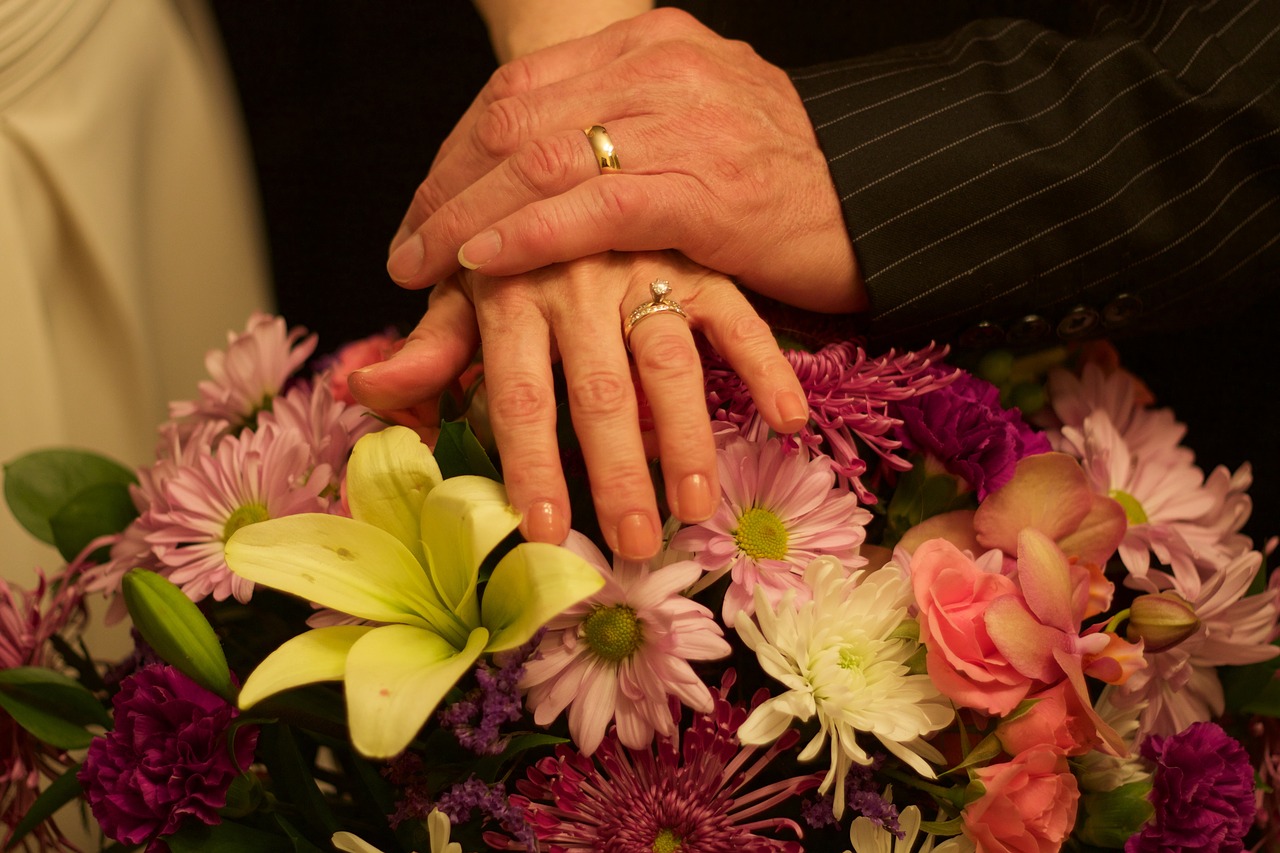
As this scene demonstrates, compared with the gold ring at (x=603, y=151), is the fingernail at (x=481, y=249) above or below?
below

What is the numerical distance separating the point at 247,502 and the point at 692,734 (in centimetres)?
27

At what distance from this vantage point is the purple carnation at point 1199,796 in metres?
0.46

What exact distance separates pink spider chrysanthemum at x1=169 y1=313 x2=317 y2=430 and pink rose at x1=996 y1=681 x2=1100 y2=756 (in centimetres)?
49

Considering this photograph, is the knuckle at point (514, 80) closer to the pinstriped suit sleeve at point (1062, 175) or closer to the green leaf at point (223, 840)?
the pinstriped suit sleeve at point (1062, 175)

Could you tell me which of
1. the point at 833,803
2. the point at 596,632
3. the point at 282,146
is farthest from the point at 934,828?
the point at 282,146

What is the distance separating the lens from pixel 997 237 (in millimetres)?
606

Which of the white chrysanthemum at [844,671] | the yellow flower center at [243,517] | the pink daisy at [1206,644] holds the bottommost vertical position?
the pink daisy at [1206,644]

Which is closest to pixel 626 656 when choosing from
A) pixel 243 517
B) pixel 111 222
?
pixel 243 517

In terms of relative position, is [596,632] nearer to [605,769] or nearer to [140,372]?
[605,769]

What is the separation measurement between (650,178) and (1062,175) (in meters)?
0.26

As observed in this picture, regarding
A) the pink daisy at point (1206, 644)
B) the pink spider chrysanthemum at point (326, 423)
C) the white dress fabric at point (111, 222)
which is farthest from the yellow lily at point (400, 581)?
the white dress fabric at point (111, 222)

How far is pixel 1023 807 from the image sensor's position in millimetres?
408

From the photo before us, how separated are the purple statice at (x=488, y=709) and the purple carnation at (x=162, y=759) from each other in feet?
0.35

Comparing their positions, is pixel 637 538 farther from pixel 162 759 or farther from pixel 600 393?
pixel 162 759
